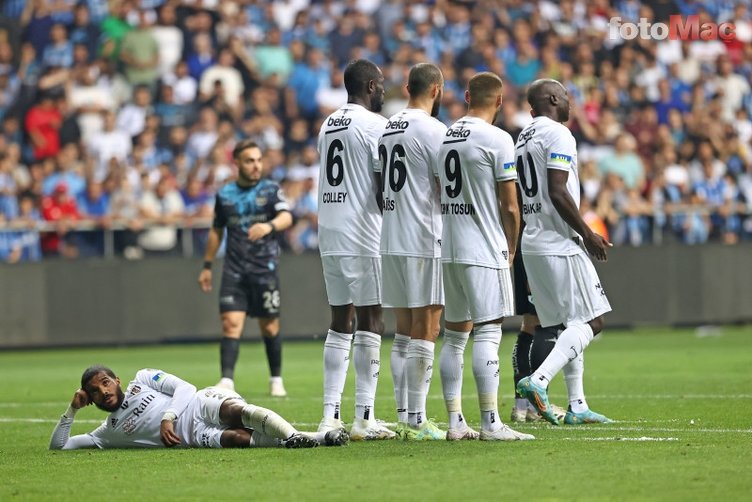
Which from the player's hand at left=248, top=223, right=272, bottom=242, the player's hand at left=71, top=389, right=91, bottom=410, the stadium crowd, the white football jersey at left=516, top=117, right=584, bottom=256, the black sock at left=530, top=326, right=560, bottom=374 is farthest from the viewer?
the stadium crowd

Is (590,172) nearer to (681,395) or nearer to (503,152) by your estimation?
(681,395)

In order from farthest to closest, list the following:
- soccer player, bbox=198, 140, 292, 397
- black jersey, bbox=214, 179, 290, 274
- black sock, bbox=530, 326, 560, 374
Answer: black jersey, bbox=214, 179, 290, 274 < soccer player, bbox=198, 140, 292, 397 < black sock, bbox=530, 326, 560, 374

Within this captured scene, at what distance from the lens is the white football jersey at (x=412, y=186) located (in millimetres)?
10547

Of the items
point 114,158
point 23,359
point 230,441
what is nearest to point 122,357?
point 23,359

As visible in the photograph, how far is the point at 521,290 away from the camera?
12727mm

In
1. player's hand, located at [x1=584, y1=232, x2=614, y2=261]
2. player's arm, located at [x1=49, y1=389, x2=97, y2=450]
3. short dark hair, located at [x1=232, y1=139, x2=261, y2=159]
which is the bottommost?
player's arm, located at [x1=49, y1=389, x2=97, y2=450]

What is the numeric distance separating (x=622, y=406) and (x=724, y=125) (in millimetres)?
15237

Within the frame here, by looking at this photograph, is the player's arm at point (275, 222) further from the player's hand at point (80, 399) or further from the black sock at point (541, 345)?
the player's hand at point (80, 399)

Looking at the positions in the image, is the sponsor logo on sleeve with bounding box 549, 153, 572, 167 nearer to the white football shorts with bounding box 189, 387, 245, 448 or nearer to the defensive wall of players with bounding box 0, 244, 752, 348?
the white football shorts with bounding box 189, 387, 245, 448

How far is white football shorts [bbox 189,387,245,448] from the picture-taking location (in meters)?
10.4

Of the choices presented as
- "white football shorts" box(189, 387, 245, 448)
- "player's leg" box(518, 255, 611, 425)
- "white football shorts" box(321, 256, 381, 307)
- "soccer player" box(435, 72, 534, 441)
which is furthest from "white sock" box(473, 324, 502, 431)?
"white football shorts" box(189, 387, 245, 448)

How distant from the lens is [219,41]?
26.1 meters

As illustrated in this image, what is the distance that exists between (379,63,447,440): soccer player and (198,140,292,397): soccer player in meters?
5.08

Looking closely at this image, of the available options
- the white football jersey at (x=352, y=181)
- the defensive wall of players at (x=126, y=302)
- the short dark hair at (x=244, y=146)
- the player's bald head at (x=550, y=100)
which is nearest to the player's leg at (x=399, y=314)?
the white football jersey at (x=352, y=181)
